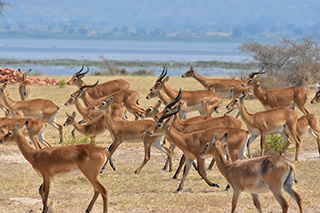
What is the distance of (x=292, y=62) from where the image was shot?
24656mm

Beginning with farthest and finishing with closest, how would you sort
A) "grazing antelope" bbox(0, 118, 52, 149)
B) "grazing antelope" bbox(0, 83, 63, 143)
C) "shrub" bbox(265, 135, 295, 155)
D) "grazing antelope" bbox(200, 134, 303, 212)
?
"grazing antelope" bbox(0, 83, 63, 143), "shrub" bbox(265, 135, 295, 155), "grazing antelope" bbox(0, 118, 52, 149), "grazing antelope" bbox(200, 134, 303, 212)

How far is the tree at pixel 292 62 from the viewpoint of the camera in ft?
72.6

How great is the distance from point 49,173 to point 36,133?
3410 mm

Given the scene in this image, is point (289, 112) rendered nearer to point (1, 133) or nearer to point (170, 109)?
point (170, 109)

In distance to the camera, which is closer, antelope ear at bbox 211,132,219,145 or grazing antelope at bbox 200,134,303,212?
grazing antelope at bbox 200,134,303,212

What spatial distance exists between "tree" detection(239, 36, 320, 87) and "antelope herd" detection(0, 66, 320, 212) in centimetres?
694

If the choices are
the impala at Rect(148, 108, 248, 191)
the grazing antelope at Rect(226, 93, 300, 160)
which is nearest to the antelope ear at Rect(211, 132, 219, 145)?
the impala at Rect(148, 108, 248, 191)

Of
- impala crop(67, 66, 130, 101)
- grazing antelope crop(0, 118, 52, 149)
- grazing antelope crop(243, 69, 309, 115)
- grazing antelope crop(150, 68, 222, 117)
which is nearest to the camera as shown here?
grazing antelope crop(0, 118, 52, 149)

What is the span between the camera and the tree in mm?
22141

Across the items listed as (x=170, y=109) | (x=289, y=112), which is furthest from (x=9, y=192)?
(x=289, y=112)

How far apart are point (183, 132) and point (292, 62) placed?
15.8m

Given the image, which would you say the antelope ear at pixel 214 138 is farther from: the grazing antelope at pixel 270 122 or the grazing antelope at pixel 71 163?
the grazing antelope at pixel 270 122

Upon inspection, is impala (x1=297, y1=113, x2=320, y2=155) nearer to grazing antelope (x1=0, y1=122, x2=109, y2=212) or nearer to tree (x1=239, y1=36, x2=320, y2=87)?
grazing antelope (x1=0, y1=122, x2=109, y2=212)

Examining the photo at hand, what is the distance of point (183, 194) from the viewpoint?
8281 millimetres
